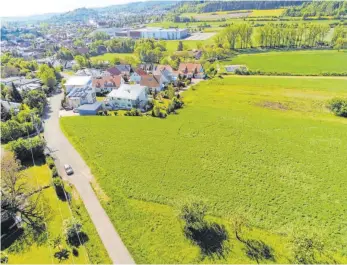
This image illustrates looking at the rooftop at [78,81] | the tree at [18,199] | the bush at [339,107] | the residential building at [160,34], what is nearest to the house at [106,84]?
the rooftop at [78,81]

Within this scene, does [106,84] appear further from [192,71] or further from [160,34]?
[160,34]

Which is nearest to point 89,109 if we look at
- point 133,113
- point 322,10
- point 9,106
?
point 133,113

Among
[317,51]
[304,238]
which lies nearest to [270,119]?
[304,238]

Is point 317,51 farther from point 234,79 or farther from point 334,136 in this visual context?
point 334,136

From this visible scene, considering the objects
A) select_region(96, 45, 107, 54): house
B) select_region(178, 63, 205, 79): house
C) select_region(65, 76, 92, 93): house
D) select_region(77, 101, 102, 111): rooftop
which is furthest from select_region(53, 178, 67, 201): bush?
select_region(96, 45, 107, 54): house

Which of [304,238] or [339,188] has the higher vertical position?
[304,238]

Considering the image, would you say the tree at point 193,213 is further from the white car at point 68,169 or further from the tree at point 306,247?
the white car at point 68,169

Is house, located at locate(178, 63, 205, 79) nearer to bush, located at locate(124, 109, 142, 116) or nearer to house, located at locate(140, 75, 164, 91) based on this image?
house, located at locate(140, 75, 164, 91)
